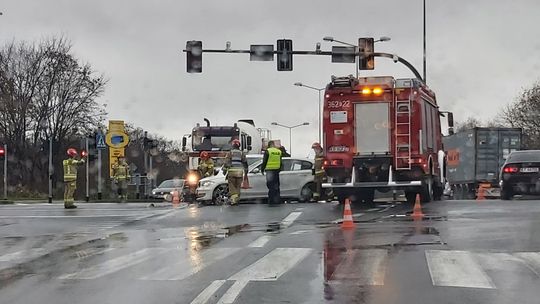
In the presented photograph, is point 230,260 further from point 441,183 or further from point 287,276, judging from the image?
point 441,183

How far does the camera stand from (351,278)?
8328 millimetres

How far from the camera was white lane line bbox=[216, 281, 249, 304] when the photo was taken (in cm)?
718

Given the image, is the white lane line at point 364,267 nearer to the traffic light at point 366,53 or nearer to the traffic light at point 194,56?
the traffic light at point 194,56

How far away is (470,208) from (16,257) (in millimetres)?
10520

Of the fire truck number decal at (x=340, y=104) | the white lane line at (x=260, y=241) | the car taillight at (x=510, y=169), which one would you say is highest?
the fire truck number decal at (x=340, y=104)

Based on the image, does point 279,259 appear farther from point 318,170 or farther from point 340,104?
point 318,170

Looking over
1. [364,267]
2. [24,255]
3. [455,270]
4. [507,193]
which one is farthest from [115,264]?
[507,193]

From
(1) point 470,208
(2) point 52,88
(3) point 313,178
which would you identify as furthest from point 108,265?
(2) point 52,88

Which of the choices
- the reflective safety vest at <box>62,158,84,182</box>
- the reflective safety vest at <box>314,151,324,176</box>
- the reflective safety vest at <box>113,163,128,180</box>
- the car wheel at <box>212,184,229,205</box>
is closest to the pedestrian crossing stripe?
the reflective safety vest at <box>314,151,324,176</box>

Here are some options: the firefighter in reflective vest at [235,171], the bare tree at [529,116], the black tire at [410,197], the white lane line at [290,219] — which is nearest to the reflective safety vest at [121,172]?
the firefighter in reflective vest at [235,171]

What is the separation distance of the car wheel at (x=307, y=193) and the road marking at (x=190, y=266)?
10.9m

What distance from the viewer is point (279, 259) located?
9836mm

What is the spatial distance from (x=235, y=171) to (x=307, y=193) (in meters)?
3.03

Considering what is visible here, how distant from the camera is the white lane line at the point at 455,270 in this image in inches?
314
